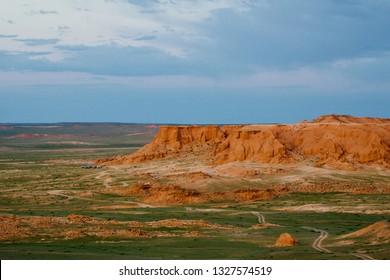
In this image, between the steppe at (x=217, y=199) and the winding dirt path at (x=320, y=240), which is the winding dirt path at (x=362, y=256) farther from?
the winding dirt path at (x=320, y=240)

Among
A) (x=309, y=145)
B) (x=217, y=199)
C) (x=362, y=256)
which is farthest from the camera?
(x=309, y=145)

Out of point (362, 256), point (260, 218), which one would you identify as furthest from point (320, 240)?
point (260, 218)

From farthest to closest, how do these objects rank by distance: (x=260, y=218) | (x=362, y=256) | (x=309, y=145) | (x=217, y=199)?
(x=309, y=145), (x=217, y=199), (x=260, y=218), (x=362, y=256)

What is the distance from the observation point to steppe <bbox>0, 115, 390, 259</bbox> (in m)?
47.0

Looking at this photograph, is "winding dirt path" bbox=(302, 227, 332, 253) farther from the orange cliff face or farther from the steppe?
the orange cliff face

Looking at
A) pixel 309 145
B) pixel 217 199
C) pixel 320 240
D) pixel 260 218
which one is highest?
pixel 309 145

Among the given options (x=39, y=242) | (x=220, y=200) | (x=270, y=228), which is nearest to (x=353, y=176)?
(x=220, y=200)

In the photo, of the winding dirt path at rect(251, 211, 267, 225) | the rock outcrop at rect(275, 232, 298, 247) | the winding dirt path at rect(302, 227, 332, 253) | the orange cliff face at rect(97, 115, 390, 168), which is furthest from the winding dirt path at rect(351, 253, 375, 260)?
the orange cliff face at rect(97, 115, 390, 168)

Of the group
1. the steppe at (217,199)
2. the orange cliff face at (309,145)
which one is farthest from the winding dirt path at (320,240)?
the orange cliff face at (309,145)

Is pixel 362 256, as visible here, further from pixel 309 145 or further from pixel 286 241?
pixel 309 145

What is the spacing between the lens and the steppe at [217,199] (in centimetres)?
4700

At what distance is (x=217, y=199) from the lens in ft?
274
